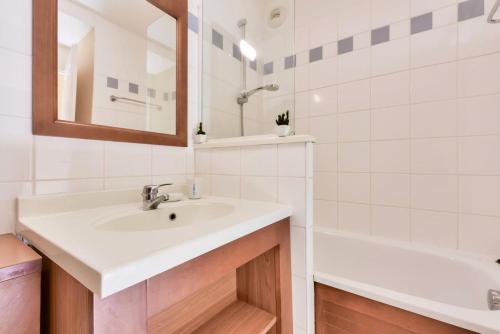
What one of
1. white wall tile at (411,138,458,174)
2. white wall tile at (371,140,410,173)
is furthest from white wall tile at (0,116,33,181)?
white wall tile at (411,138,458,174)

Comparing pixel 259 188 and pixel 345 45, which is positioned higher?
pixel 345 45

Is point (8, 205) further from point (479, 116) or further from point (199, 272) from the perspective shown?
point (479, 116)

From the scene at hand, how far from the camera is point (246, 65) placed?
4.73 ft

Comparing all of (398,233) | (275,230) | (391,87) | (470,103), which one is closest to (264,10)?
(391,87)

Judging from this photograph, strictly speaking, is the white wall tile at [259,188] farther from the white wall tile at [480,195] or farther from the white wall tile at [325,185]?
the white wall tile at [480,195]

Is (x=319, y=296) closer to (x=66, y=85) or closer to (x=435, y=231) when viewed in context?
(x=435, y=231)

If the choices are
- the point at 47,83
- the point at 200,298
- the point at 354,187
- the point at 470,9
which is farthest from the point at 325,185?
the point at 47,83

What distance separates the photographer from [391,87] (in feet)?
4.46

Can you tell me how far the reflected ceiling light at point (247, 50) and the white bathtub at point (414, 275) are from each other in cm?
128

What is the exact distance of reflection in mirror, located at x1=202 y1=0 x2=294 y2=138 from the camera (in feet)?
4.08

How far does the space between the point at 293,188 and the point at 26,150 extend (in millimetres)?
835

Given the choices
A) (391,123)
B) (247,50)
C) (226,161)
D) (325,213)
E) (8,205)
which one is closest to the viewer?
(8,205)

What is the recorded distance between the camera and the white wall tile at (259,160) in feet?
2.86

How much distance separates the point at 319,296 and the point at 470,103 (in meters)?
1.26
